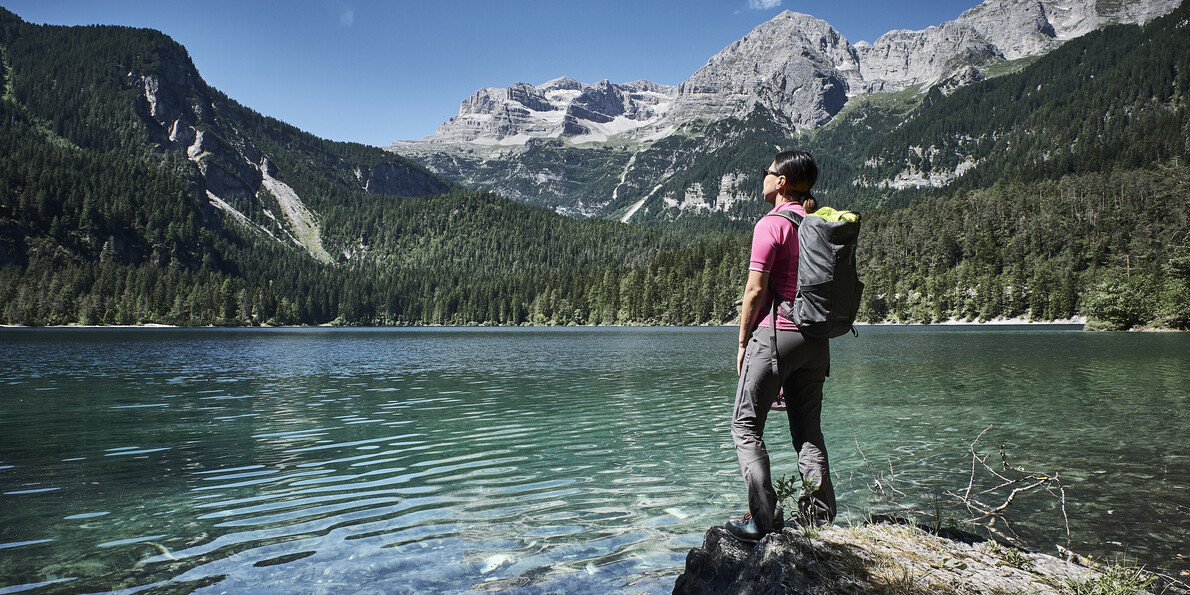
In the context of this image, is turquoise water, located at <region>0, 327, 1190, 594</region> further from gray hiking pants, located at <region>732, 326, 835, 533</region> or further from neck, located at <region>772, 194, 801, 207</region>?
neck, located at <region>772, 194, 801, 207</region>

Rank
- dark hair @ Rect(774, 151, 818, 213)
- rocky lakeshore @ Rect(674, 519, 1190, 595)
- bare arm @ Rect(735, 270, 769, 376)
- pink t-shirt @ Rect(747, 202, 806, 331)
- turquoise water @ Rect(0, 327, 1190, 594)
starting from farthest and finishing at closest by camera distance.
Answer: turquoise water @ Rect(0, 327, 1190, 594), dark hair @ Rect(774, 151, 818, 213), pink t-shirt @ Rect(747, 202, 806, 331), bare arm @ Rect(735, 270, 769, 376), rocky lakeshore @ Rect(674, 519, 1190, 595)

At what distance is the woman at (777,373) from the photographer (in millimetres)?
5375

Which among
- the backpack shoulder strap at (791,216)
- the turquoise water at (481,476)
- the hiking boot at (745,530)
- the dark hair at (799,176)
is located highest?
the dark hair at (799,176)

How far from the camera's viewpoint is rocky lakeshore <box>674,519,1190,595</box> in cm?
425

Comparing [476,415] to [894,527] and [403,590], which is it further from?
[894,527]

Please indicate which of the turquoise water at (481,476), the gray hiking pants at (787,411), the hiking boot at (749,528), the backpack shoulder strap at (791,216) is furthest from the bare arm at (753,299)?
the turquoise water at (481,476)

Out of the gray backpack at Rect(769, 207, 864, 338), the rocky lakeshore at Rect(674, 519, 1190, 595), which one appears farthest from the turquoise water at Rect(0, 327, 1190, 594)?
the gray backpack at Rect(769, 207, 864, 338)

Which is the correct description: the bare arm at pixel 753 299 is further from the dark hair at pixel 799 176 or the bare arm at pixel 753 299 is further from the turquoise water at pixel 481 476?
the turquoise water at pixel 481 476

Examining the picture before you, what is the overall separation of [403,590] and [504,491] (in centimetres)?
377

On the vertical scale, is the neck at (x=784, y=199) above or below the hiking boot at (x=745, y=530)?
above

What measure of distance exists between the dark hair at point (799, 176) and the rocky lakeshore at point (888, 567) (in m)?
2.92

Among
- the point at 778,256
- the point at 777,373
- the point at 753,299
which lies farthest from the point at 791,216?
the point at 777,373

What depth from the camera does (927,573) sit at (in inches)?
174

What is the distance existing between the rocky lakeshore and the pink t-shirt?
5.87 ft
